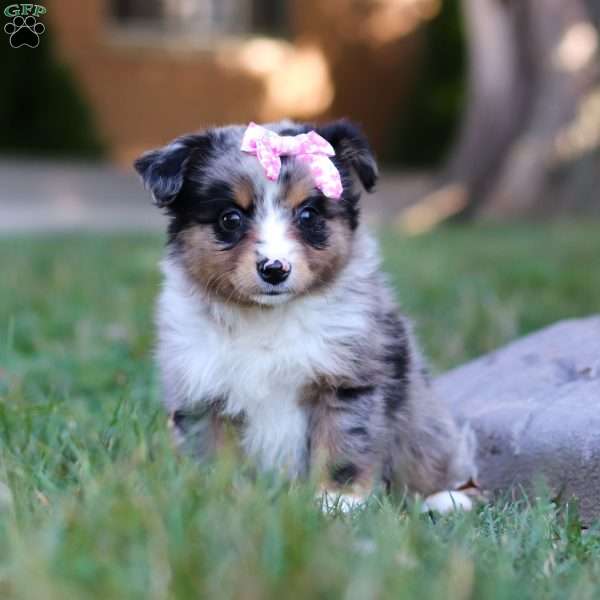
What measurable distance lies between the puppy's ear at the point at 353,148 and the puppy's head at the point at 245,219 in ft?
0.22

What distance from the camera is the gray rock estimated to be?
4160mm

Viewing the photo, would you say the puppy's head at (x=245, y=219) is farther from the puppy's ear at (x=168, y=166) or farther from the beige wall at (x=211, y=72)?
the beige wall at (x=211, y=72)

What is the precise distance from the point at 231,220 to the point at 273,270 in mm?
282

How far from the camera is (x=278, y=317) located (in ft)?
13.6

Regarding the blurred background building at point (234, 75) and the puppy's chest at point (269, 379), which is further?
the blurred background building at point (234, 75)

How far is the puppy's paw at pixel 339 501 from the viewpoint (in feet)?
11.2

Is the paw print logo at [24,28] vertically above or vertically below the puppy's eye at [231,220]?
below

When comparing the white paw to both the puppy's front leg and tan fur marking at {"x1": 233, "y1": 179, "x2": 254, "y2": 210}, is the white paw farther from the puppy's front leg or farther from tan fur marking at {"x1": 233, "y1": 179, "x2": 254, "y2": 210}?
tan fur marking at {"x1": 233, "y1": 179, "x2": 254, "y2": 210}

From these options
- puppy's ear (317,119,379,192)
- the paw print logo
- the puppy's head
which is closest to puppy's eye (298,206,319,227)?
the puppy's head

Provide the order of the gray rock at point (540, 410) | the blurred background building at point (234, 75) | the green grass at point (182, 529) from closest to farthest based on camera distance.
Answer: the green grass at point (182, 529) < the gray rock at point (540, 410) < the blurred background building at point (234, 75)

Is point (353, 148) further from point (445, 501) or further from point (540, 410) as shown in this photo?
point (445, 501)

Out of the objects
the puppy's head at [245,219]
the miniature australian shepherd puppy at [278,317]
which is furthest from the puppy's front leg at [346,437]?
the puppy's head at [245,219]

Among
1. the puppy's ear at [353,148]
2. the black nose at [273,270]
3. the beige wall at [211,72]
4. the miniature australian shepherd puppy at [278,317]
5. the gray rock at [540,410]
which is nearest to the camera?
the black nose at [273,270]

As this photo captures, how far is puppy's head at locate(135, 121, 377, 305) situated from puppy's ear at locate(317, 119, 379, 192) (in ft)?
0.22
